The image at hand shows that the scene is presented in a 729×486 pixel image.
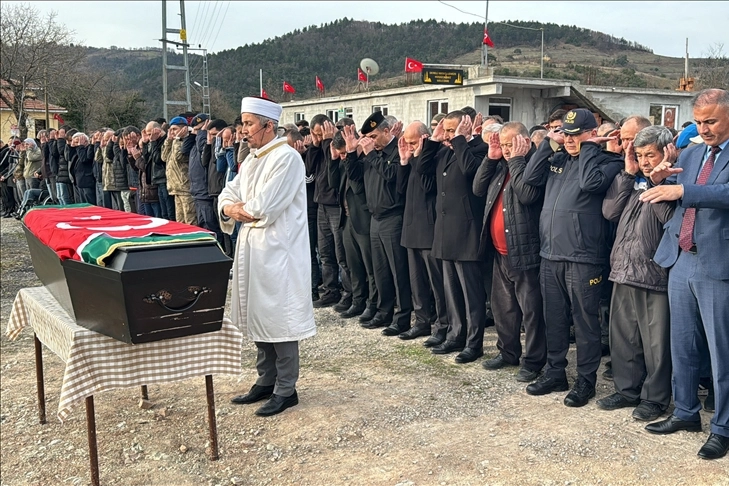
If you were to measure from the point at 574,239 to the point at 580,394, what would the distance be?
1.08 metres

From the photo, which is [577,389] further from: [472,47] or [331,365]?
[472,47]

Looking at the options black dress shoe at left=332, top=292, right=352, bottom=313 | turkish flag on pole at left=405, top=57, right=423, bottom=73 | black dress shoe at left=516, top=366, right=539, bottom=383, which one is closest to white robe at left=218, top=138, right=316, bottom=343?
black dress shoe at left=516, top=366, right=539, bottom=383

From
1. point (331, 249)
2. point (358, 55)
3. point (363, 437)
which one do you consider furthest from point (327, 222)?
point (358, 55)

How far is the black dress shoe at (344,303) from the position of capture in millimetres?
7379

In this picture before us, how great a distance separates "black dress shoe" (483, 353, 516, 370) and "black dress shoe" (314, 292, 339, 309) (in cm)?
262

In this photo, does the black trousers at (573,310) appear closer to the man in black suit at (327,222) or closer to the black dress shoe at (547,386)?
the black dress shoe at (547,386)

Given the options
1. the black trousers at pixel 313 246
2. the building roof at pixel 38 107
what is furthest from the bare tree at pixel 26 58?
the black trousers at pixel 313 246

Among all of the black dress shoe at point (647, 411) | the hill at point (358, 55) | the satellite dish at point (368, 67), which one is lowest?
the black dress shoe at point (647, 411)

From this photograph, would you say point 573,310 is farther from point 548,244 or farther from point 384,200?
point 384,200

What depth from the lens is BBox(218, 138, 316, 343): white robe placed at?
14.2 ft

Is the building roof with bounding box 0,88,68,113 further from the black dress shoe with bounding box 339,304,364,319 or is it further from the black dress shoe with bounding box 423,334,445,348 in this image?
the black dress shoe with bounding box 423,334,445,348

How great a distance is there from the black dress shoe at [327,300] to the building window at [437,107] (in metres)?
19.0

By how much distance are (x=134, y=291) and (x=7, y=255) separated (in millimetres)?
9722

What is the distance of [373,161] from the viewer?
644 centimetres
